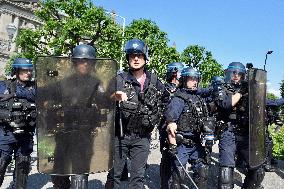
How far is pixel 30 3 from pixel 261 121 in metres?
52.1

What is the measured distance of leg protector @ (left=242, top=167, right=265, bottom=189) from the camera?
→ 495 cm

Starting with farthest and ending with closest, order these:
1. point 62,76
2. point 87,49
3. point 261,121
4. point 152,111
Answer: point 261,121, point 152,111, point 87,49, point 62,76

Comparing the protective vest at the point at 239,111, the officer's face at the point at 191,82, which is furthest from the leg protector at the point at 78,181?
the protective vest at the point at 239,111

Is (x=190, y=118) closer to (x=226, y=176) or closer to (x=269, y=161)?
(x=226, y=176)

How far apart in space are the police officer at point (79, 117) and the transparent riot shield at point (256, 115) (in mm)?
1983

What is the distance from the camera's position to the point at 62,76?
3377 mm

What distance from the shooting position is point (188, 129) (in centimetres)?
469

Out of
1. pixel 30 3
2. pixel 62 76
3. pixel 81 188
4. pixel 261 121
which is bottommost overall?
pixel 81 188

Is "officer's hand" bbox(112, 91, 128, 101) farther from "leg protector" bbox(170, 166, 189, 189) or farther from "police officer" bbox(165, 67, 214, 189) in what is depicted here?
"leg protector" bbox(170, 166, 189, 189)

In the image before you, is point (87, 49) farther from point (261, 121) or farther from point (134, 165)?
point (261, 121)

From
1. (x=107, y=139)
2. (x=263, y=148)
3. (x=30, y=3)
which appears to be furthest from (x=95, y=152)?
(x=30, y=3)

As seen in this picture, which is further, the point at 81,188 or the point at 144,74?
the point at 144,74

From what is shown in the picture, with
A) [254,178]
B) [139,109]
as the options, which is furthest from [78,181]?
[254,178]

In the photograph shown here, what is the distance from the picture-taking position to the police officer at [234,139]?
4.71m
